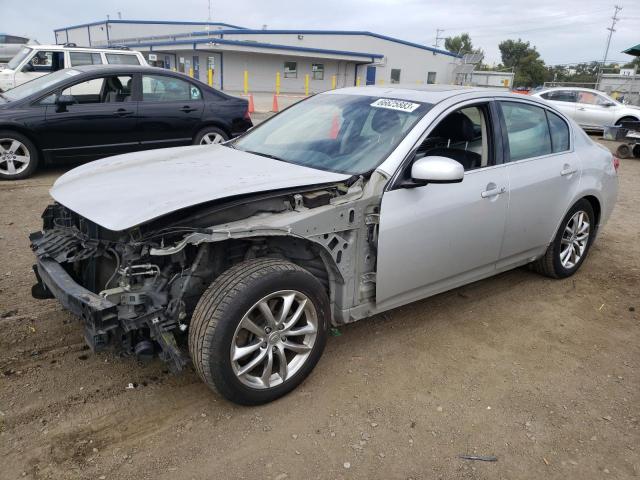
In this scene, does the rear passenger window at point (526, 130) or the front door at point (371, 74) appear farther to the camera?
the front door at point (371, 74)

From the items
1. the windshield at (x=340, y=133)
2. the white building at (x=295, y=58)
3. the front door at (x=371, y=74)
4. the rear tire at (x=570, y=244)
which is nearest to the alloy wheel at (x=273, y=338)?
the windshield at (x=340, y=133)

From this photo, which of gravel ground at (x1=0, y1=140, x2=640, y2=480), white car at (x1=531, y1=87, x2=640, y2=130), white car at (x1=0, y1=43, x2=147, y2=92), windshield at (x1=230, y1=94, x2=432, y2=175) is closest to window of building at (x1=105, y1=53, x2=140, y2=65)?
white car at (x1=0, y1=43, x2=147, y2=92)

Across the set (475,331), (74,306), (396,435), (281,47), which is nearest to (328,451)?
(396,435)

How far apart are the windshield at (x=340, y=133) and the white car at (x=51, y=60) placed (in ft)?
27.3

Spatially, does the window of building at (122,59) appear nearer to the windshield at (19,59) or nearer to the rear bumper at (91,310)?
the windshield at (19,59)

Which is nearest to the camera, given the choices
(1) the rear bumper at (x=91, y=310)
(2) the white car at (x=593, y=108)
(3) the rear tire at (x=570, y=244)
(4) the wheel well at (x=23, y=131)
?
(1) the rear bumper at (x=91, y=310)

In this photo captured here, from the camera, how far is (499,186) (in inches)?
Answer: 144

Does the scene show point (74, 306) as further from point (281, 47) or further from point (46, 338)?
point (281, 47)

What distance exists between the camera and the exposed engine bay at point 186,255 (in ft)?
8.25

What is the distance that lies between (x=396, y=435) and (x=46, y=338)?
236cm

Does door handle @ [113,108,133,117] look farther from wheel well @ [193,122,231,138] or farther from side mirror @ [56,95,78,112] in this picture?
Result: wheel well @ [193,122,231,138]

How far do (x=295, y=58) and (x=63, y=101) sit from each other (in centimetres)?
3562

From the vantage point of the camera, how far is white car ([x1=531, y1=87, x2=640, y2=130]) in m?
16.0

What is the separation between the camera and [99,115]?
7.42m
